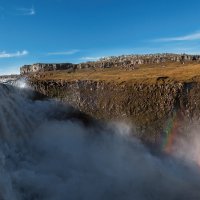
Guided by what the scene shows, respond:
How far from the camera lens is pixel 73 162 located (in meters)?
72.9

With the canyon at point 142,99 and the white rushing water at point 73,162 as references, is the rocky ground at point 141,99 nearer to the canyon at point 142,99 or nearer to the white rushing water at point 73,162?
the canyon at point 142,99

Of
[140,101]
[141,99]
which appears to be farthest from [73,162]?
[141,99]

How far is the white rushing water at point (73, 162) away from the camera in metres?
58.6

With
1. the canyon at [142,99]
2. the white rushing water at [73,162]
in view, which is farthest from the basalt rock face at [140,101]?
the white rushing water at [73,162]

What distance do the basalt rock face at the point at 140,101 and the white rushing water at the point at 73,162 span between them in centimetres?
898

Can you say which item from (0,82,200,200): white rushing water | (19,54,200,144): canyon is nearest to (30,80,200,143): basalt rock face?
(19,54,200,144): canyon

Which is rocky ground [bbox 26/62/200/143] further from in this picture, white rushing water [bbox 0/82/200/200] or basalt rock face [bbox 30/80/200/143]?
white rushing water [bbox 0/82/200/200]

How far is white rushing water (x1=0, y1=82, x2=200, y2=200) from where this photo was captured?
58562mm

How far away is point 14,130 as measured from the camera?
64562 millimetres

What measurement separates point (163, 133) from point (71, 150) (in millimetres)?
34235

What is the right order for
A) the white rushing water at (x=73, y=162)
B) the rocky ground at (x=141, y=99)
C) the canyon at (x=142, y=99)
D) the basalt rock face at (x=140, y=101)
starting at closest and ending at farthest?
1. the white rushing water at (x=73, y=162)
2. the canyon at (x=142, y=99)
3. the basalt rock face at (x=140, y=101)
4. the rocky ground at (x=141, y=99)

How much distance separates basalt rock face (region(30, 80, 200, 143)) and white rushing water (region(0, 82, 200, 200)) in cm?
898

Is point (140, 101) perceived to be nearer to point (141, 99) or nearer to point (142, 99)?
point (141, 99)

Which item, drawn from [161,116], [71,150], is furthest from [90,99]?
[71,150]
